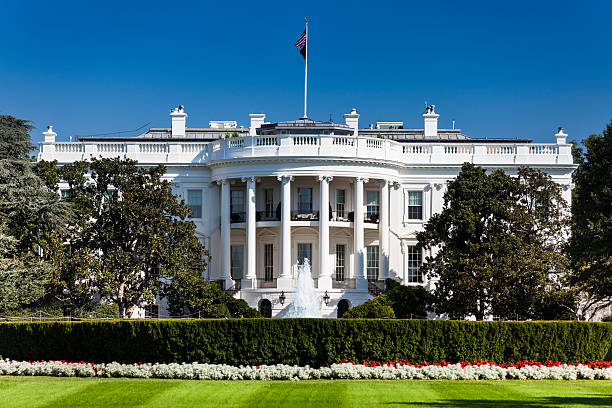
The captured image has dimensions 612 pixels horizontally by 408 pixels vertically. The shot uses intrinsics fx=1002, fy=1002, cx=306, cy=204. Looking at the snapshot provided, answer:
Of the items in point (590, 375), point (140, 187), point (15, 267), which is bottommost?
point (590, 375)

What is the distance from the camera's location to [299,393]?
86.2ft

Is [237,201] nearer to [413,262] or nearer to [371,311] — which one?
[413,262]

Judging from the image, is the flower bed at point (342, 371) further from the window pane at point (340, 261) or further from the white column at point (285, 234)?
the window pane at point (340, 261)

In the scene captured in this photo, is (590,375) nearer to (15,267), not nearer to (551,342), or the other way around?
(551,342)

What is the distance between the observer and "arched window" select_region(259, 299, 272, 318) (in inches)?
2200

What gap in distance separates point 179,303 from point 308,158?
464 inches

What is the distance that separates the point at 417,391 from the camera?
2666 cm

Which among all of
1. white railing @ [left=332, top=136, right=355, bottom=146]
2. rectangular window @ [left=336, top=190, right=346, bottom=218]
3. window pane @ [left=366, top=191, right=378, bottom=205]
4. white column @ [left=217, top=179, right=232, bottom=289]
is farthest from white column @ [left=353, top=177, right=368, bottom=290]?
white column @ [left=217, top=179, right=232, bottom=289]

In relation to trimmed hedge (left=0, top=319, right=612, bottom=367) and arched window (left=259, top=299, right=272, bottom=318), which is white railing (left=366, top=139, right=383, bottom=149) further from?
trimmed hedge (left=0, top=319, right=612, bottom=367)

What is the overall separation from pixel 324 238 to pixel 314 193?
3612mm

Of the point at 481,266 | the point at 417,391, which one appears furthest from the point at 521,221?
the point at 417,391

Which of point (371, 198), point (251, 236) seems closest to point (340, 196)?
point (371, 198)

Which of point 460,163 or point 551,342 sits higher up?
point 460,163

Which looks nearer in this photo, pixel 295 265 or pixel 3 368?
pixel 3 368
